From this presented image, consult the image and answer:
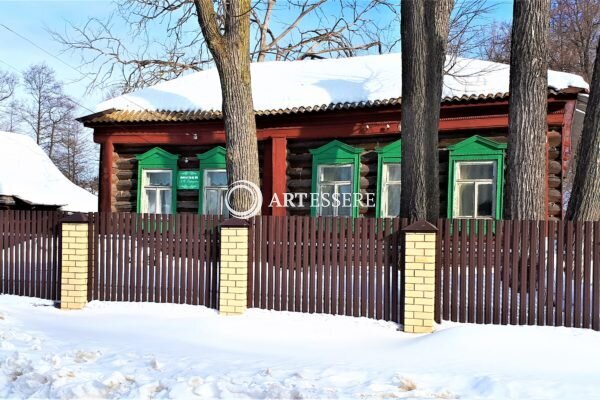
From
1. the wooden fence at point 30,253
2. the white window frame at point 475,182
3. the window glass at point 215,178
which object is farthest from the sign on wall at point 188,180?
the white window frame at point 475,182

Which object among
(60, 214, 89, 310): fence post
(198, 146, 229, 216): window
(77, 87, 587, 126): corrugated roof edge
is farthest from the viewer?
(198, 146, 229, 216): window

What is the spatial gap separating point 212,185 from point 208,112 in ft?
5.64

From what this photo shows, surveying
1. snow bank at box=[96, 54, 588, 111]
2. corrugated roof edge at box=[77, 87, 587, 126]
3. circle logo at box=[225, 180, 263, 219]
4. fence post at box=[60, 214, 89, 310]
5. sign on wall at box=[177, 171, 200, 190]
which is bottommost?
fence post at box=[60, 214, 89, 310]

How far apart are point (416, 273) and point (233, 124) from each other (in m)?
4.34

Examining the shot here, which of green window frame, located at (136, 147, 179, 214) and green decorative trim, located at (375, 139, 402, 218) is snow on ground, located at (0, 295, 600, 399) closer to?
green decorative trim, located at (375, 139, 402, 218)

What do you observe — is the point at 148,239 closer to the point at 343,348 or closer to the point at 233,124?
the point at 233,124

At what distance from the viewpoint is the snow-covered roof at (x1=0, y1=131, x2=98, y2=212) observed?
2048 cm

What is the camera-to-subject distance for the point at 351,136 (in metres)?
10.9

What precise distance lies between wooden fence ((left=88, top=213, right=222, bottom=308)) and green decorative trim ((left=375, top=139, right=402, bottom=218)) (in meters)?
4.83

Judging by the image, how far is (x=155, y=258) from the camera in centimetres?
689

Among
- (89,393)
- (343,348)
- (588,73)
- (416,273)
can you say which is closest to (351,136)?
(416,273)

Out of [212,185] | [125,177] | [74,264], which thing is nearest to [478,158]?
[212,185]

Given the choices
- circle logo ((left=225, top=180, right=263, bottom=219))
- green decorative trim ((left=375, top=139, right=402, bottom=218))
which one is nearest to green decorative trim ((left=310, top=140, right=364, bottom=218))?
green decorative trim ((left=375, top=139, right=402, bottom=218))

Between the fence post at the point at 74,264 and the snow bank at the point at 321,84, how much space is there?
5257 mm
